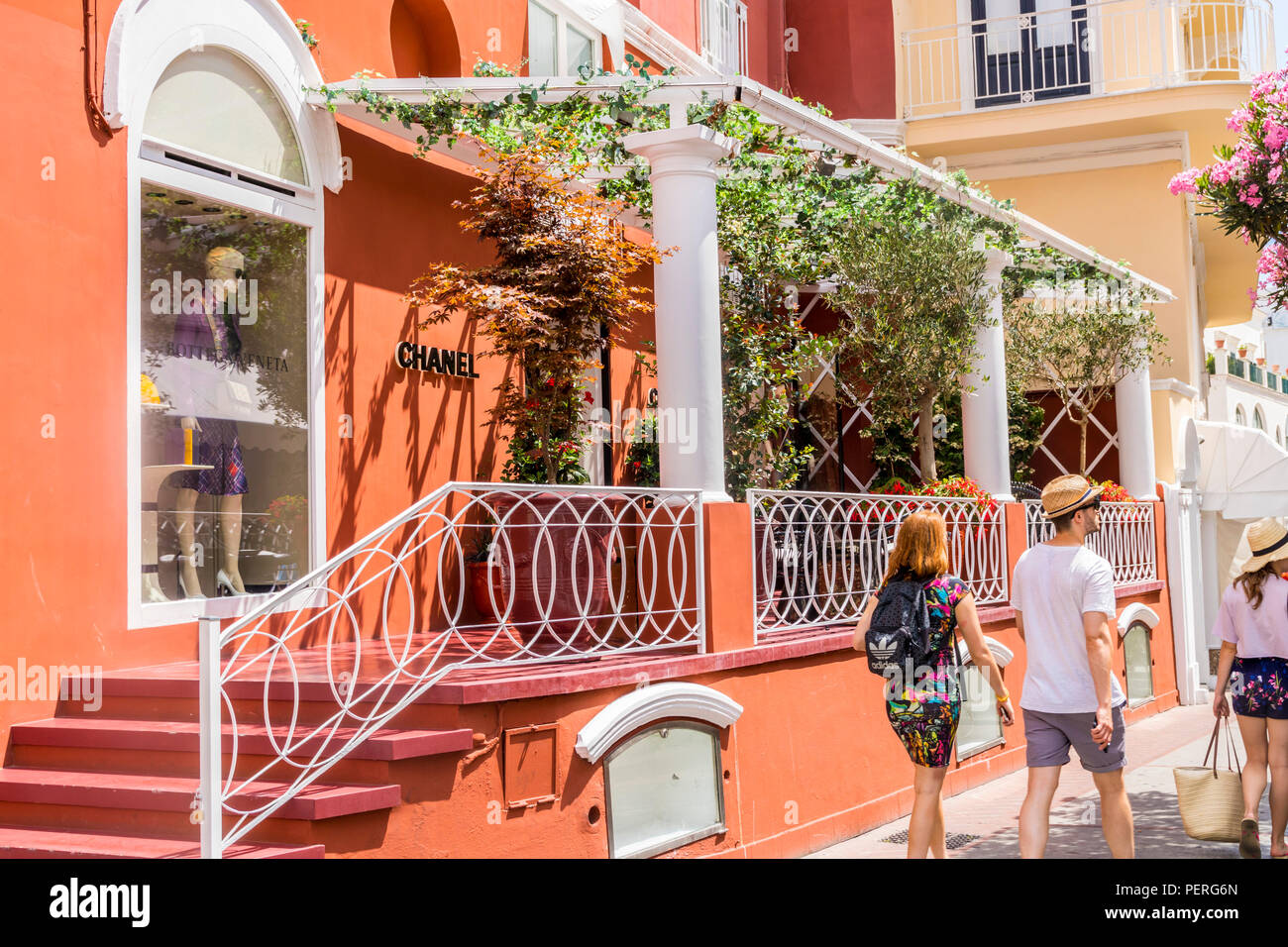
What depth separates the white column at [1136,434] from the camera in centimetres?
1652

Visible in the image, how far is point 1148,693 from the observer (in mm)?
15906

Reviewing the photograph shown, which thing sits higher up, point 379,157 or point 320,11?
point 320,11

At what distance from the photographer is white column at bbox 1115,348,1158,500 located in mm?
16516

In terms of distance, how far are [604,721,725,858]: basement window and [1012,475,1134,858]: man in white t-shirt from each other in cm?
215

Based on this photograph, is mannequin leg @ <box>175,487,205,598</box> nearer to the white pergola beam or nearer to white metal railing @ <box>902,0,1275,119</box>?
the white pergola beam

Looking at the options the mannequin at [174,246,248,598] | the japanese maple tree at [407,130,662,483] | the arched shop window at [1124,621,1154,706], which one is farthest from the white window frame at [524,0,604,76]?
the arched shop window at [1124,621,1154,706]

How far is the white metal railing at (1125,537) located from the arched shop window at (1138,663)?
0.61 metres

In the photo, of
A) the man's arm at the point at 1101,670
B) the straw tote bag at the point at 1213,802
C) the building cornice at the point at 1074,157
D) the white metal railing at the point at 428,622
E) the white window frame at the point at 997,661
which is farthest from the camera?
the building cornice at the point at 1074,157

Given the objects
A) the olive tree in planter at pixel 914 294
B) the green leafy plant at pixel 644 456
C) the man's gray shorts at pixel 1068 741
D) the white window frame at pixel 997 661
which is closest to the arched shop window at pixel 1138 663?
the white window frame at pixel 997 661

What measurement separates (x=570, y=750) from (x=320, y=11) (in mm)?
5713

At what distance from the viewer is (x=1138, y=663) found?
15.8 meters

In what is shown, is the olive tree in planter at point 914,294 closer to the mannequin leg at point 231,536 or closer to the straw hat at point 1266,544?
the straw hat at point 1266,544
